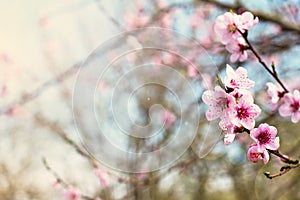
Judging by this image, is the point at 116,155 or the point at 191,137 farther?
the point at 116,155

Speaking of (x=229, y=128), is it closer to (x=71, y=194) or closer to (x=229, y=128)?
(x=229, y=128)

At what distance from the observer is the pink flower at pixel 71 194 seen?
2.66 m

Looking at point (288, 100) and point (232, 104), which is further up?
point (232, 104)

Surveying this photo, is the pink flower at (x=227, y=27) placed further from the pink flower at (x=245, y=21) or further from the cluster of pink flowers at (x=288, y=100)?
the cluster of pink flowers at (x=288, y=100)

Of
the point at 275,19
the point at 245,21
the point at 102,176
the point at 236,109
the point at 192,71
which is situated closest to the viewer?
the point at 236,109

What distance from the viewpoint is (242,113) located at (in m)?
1.03

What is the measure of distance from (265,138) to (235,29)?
1.03 ft

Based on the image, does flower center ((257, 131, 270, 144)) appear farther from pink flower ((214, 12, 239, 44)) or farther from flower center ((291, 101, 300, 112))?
pink flower ((214, 12, 239, 44))

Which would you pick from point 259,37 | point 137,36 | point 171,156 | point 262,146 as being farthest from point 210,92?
point 137,36

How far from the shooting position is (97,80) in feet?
7.18

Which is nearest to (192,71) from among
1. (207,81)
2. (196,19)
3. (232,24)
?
(207,81)

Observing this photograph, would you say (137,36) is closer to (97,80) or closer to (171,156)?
(97,80)

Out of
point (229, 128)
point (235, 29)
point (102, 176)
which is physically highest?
point (235, 29)

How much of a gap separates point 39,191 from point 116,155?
299 cm
